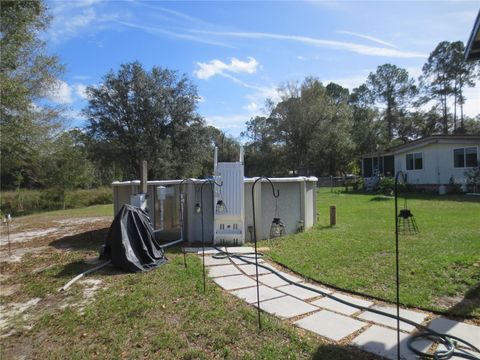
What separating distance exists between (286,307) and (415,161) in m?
19.1

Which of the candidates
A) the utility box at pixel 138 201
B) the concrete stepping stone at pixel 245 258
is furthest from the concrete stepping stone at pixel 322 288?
the utility box at pixel 138 201

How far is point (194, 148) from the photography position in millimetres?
21891

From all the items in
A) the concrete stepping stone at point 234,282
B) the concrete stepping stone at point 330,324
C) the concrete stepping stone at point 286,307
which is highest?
the concrete stepping stone at point 330,324

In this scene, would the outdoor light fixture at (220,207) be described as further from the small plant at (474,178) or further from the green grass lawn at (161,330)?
the small plant at (474,178)

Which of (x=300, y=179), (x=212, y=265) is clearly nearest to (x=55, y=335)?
(x=212, y=265)

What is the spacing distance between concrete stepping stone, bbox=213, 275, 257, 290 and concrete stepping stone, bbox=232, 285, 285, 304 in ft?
0.57

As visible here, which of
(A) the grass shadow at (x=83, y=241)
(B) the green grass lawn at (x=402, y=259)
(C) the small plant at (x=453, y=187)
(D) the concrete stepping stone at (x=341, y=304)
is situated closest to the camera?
(D) the concrete stepping stone at (x=341, y=304)

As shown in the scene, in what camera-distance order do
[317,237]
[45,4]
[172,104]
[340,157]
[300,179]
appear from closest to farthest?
[317,237] → [300,179] → [45,4] → [172,104] → [340,157]

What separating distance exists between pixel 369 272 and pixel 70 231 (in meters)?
9.59

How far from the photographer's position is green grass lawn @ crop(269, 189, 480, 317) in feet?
12.9

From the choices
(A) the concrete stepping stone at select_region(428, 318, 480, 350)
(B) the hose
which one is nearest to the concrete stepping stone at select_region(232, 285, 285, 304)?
(A) the concrete stepping stone at select_region(428, 318, 480, 350)

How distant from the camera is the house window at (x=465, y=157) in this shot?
55.0 ft

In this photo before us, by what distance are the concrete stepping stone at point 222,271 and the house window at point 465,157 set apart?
16326mm

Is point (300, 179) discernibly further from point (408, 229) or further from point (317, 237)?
point (408, 229)
